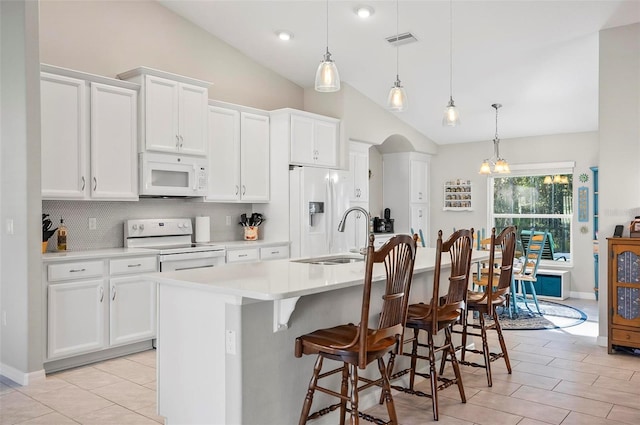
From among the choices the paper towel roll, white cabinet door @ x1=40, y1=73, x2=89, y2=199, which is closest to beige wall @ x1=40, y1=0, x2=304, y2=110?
white cabinet door @ x1=40, y1=73, x2=89, y2=199

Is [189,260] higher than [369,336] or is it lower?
higher

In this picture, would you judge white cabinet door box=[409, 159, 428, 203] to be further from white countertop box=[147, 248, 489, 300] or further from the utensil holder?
white countertop box=[147, 248, 489, 300]

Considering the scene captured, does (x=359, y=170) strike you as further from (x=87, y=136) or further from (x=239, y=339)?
(x=239, y=339)

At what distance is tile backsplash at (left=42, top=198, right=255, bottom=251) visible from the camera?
4355 mm

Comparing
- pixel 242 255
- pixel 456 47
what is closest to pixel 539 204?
pixel 456 47

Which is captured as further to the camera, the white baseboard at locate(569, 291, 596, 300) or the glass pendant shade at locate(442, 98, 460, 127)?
the white baseboard at locate(569, 291, 596, 300)

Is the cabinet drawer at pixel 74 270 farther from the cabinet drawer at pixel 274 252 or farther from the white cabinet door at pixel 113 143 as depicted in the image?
the cabinet drawer at pixel 274 252

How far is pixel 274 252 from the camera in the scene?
18.1 feet

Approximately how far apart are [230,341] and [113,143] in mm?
2723

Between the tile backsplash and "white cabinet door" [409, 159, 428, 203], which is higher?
"white cabinet door" [409, 159, 428, 203]

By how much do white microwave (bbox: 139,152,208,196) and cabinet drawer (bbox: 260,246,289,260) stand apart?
0.90 meters

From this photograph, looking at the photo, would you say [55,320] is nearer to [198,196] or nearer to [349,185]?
[198,196]

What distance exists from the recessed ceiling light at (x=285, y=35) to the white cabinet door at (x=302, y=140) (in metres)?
0.85

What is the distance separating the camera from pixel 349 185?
6426mm
